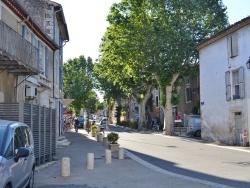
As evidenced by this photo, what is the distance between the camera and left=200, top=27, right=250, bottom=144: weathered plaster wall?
2573 centimetres

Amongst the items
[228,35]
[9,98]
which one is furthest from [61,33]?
[9,98]

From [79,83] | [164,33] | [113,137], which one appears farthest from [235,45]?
[79,83]

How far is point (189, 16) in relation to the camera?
3778 cm

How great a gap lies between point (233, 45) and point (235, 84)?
260 cm

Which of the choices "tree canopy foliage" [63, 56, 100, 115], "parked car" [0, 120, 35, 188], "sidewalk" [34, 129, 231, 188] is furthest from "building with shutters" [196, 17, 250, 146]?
"tree canopy foliage" [63, 56, 100, 115]

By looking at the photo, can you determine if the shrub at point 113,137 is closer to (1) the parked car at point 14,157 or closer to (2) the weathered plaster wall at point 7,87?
(2) the weathered plaster wall at point 7,87

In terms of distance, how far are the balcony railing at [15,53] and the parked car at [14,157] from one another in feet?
14.8

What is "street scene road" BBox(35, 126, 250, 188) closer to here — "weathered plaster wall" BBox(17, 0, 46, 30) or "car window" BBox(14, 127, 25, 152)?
"car window" BBox(14, 127, 25, 152)

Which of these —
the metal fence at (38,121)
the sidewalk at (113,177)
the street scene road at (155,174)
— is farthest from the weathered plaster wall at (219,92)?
the metal fence at (38,121)

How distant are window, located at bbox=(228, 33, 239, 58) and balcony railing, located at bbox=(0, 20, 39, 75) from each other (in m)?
14.4

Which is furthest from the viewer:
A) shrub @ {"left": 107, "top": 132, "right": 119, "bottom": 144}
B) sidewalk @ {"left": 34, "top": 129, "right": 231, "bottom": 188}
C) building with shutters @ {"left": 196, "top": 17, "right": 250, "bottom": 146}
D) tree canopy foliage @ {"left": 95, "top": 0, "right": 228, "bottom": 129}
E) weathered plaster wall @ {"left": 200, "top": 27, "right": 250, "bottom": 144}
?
tree canopy foliage @ {"left": 95, "top": 0, "right": 228, "bottom": 129}

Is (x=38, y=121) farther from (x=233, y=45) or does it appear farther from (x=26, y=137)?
(x=233, y=45)

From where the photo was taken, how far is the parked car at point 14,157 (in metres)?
6.68

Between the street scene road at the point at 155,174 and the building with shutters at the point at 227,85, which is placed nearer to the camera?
the street scene road at the point at 155,174
